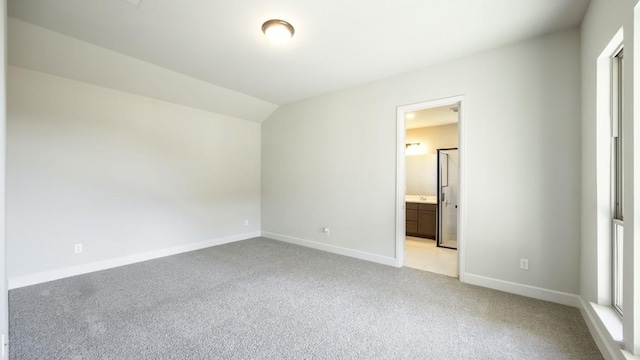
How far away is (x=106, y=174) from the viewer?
3.64 m

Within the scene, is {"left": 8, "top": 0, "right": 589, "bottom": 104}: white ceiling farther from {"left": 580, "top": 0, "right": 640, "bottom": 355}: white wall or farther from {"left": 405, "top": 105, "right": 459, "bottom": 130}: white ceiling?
{"left": 405, "top": 105, "right": 459, "bottom": 130}: white ceiling

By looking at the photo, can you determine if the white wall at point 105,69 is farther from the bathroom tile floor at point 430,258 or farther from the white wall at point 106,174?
the bathroom tile floor at point 430,258

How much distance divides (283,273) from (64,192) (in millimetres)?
2931

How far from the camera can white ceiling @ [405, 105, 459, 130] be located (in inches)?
191

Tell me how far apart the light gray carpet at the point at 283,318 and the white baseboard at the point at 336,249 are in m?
0.31

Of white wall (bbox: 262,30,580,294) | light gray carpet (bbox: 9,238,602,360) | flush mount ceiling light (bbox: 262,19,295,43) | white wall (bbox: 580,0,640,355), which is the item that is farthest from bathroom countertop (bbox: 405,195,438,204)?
flush mount ceiling light (bbox: 262,19,295,43)

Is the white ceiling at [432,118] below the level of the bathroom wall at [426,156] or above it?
above

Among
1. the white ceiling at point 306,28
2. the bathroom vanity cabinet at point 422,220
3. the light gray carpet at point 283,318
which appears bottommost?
the light gray carpet at point 283,318

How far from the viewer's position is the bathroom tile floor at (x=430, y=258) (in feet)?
12.0

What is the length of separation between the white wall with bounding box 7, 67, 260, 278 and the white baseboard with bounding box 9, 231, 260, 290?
54mm

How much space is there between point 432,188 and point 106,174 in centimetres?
619

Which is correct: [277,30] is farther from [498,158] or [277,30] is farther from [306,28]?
[498,158]

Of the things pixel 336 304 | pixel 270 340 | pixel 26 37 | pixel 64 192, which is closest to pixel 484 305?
pixel 336 304

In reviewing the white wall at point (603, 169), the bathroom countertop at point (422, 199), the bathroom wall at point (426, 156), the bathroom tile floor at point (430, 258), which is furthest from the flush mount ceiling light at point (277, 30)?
the bathroom wall at point (426, 156)
